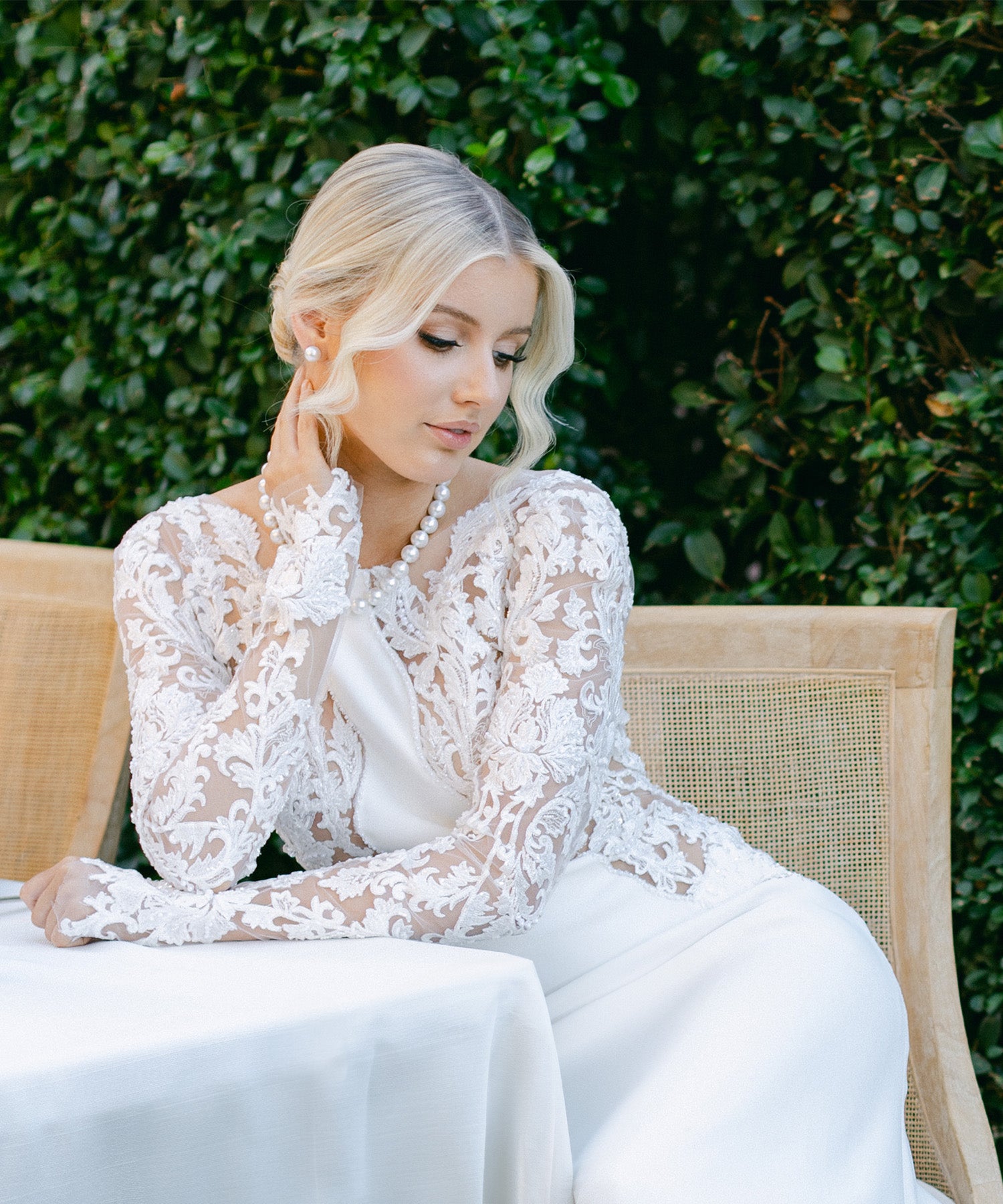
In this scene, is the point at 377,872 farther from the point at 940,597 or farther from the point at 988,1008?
the point at 988,1008

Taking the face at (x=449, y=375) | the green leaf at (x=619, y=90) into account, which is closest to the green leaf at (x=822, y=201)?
the green leaf at (x=619, y=90)

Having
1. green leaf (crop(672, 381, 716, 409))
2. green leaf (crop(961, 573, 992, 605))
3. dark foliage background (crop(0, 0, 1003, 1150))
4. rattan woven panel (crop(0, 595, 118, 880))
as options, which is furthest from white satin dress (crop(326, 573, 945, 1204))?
green leaf (crop(672, 381, 716, 409))

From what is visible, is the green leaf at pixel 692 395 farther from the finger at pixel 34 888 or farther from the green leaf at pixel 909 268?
the finger at pixel 34 888

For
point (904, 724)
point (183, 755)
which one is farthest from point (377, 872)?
point (904, 724)

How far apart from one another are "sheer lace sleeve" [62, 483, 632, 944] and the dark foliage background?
92 centimetres

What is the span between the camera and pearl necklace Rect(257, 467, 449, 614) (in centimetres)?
194

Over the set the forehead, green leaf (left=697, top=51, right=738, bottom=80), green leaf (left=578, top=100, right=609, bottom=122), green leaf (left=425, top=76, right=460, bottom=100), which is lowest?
the forehead

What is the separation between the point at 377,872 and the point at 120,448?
2.05 meters

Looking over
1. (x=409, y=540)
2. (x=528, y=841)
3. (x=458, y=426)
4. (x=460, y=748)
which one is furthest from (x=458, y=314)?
(x=528, y=841)

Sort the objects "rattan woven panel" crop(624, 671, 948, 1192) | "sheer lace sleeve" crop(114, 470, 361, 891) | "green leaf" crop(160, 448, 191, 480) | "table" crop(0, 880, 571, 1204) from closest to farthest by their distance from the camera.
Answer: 1. "table" crop(0, 880, 571, 1204)
2. "sheer lace sleeve" crop(114, 470, 361, 891)
3. "rattan woven panel" crop(624, 671, 948, 1192)
4. "green leaf" crop(160, 448, 191, 480)

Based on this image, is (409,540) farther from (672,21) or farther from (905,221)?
(672,21)

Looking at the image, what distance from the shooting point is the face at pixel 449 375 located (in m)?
1.83

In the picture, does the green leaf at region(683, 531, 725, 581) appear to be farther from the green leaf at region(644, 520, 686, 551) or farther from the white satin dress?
the white satin dress

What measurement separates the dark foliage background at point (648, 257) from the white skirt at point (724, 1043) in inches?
37.7
